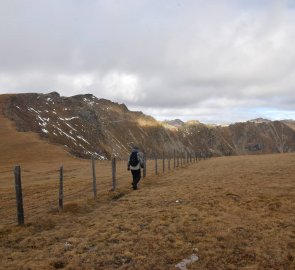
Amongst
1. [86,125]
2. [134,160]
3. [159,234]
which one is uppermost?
[86,125]

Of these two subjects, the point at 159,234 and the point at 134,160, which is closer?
the point at 159,234

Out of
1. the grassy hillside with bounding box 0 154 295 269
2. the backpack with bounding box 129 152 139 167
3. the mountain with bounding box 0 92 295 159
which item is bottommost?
the grassy hillside with bounding box 0 154 295 269

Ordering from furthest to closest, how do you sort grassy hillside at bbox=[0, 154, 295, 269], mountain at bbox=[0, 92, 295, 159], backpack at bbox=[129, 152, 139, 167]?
mountain at bbox=[0, 92, 295, 159], backpack at bbox=[129, 152, 139, 167], grassy hillside at bbox=[0, 154, 295, 269]

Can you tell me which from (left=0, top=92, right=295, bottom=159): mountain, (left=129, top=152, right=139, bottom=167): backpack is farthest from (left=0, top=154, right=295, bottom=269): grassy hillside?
(left=0, top=92, right=295, bottom=159): mountain

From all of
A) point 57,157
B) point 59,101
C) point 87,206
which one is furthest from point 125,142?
point 87,206

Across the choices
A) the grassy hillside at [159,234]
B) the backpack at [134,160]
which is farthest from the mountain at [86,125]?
the grassy hillside at [159,234]

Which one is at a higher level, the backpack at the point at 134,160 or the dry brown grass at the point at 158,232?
the backpack at the point at 134,160

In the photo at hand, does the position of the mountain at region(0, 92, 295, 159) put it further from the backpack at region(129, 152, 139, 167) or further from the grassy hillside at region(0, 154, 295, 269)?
the grassy hillside at region(0, 154, 295, 269)

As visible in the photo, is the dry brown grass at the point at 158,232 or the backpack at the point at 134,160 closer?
the dry brown grass at the point at 158,232

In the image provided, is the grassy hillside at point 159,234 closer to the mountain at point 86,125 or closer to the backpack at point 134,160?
the backpack at point 134,160

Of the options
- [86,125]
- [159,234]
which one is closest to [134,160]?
[159,234]

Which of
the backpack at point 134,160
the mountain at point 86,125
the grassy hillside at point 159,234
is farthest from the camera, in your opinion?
the mountain at point 86,125

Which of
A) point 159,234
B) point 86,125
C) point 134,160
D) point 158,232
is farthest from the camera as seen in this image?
point 86,125

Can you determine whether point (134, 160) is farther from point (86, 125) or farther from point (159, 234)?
point (86, 125)
